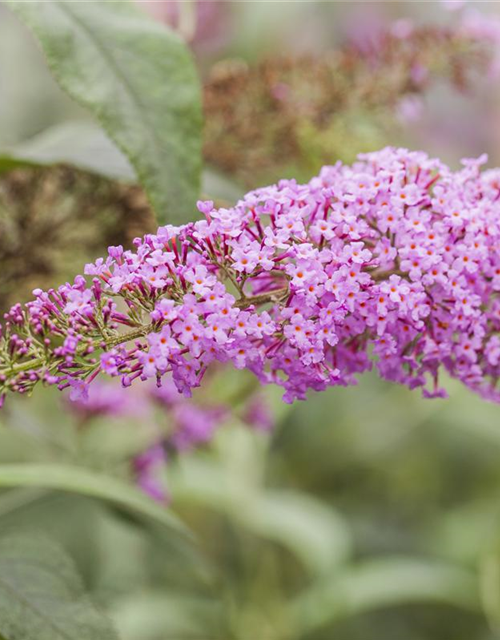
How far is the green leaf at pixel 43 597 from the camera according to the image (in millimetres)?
559

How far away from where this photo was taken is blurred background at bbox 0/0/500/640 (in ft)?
2.98

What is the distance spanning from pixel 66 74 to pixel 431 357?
332 mm

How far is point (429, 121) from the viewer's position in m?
2.22

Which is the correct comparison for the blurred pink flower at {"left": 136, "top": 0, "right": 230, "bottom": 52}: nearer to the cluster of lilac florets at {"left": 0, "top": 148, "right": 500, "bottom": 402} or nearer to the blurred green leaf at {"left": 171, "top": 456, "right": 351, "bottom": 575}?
the blurred green leaf at {"left": 171, "top": 456, "right": 351, "bottom": 575}

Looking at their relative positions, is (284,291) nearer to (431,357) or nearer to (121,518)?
(431,357)

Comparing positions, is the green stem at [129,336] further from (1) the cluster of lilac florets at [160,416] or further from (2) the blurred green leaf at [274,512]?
(2) the blurred green leaf at [274,512]

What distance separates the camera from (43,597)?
59cm

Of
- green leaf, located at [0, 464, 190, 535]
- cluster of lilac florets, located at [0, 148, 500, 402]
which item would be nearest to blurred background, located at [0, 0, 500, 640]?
green leaf, located at [0, 464, 190, 535]

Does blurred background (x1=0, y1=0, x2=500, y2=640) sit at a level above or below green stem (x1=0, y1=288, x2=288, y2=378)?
above

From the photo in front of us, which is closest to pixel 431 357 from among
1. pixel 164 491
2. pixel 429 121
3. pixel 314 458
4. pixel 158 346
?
pixel 158 346

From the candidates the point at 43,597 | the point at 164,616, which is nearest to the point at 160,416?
the point at 164,616

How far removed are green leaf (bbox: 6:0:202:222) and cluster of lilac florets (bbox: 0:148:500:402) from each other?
0.10 m

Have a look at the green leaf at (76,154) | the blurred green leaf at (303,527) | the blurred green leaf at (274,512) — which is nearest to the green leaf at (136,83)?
the green leaf at (76,154)

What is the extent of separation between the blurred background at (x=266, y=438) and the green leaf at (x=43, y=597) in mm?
190
